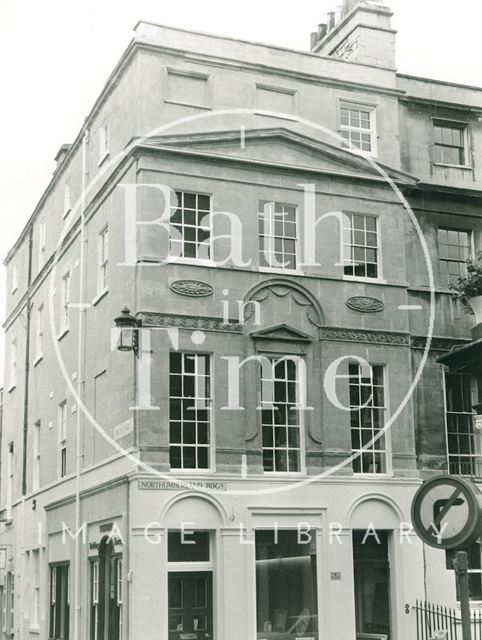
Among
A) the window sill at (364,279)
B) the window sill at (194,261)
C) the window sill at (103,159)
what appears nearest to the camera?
the window sill at (194,261)

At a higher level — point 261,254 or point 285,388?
point 261,254

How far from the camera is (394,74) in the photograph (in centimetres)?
2661

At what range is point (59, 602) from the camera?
27562 millimetres

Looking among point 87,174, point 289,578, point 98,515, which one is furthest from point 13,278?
point 289,578

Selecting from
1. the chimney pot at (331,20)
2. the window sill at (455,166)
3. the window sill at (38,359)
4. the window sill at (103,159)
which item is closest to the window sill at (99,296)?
the window sill at (103,159)

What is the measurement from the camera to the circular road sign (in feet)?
24.4

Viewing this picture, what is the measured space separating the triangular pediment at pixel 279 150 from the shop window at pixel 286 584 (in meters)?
8.83

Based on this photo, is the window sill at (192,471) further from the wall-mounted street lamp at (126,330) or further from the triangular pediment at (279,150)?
the triangular pediment at (279,150)

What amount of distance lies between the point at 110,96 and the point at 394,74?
7.49 m

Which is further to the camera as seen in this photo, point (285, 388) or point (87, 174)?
point (87, 174)

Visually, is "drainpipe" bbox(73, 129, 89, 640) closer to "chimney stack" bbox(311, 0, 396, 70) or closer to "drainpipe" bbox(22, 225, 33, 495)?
"drainpipe" bbox(22, 225, 33, 495)

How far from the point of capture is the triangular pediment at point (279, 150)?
2348 centimetres

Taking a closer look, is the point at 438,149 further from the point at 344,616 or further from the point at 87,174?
the point at 344,616

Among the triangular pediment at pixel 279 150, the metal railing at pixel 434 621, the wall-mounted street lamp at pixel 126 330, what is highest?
the triangular pediment at pixel 279 150
